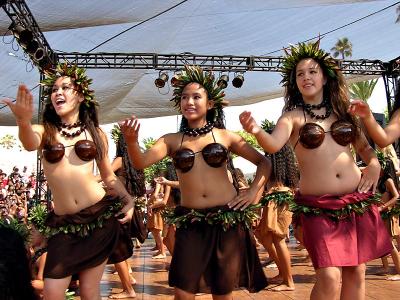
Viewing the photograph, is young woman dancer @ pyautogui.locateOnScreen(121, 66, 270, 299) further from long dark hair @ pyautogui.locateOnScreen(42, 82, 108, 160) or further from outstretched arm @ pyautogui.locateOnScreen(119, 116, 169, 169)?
long dark hair @ pyautogui.locateOnScreen(42, 82, 108, 160)

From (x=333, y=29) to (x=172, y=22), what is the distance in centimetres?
377

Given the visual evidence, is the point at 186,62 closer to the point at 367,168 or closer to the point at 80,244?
the point at 367,168

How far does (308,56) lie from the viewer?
3.52m

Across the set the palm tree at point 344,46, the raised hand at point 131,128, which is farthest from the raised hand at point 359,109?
the palm tree at point 344,46

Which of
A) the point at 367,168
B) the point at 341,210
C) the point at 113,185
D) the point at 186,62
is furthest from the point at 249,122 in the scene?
the point at 186,62

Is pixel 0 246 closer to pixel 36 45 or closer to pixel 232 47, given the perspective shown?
pixel 36 45

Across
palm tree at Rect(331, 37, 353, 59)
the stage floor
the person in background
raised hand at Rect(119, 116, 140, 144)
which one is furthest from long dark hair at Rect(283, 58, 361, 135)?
palm tree at Rect(331, 37, 353, 59)

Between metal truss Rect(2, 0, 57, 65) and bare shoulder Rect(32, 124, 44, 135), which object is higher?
metal truss Rect(2, 0, 57, 65)

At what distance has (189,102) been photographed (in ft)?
11.6

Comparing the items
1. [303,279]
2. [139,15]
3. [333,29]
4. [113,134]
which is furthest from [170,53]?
[303,279]

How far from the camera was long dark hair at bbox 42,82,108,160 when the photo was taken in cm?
345

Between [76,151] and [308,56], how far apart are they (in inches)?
64.9

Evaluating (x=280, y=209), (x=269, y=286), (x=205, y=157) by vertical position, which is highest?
(x=205, y=157)

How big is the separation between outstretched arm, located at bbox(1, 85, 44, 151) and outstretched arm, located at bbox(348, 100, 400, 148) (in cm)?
189
